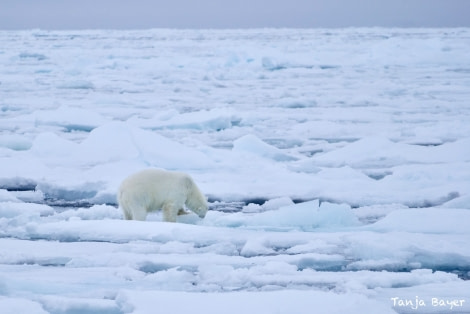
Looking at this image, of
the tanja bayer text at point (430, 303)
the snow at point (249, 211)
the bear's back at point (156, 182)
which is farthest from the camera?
the bear's back at point (156, 182)

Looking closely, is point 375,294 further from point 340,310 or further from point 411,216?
point 411,216

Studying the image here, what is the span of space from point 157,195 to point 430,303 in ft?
6.00

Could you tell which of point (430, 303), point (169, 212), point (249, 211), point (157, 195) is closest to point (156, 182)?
point (157, 195)

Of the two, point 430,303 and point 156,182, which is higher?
point 156,182

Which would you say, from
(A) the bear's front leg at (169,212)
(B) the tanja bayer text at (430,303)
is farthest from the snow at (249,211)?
(A) the bear's front leg at (169,212)

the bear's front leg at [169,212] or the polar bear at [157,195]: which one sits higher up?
the polar bear at [157,195]

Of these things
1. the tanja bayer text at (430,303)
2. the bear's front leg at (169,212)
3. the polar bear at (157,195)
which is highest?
the polar bear at (157,195)

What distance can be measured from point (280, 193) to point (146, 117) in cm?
540

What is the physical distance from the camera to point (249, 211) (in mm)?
4961

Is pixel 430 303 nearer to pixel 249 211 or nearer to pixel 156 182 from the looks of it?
pixel 156 182

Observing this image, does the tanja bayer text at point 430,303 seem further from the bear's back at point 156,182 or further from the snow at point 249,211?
the bear's back at point 156,182

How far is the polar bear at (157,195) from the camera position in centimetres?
414

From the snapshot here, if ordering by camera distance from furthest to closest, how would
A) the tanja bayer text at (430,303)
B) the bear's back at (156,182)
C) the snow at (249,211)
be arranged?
the bear's back at (156,182), the snow at (249,211), the tanja bayer text at (430,303)

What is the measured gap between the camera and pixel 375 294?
305 cm
